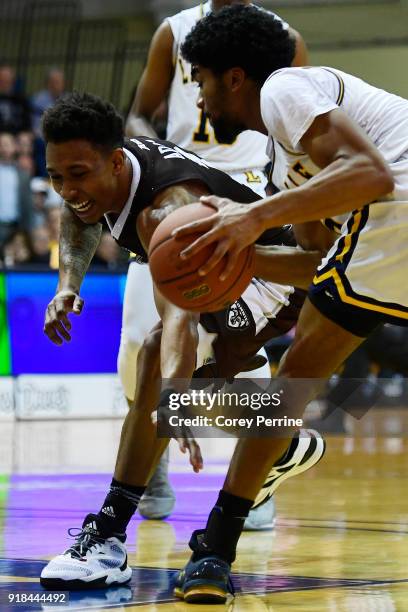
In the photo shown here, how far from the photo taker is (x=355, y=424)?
10203 millimetres

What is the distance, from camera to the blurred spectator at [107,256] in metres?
11.3

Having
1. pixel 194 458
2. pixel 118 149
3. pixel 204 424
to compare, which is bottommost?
pixel 204 424

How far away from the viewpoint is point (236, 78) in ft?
12.4

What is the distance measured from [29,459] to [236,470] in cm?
400

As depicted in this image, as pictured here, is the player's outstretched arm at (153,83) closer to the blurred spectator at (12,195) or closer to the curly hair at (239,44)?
the curly hair at (239,44)

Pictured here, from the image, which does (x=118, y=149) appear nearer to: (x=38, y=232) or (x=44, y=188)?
(x=38, y=232)

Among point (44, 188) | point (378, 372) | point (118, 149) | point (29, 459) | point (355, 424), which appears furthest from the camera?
point (44, 188)

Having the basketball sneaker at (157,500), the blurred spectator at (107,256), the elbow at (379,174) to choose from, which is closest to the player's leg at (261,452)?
the elbow at (379,174)

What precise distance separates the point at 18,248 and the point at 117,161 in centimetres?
778

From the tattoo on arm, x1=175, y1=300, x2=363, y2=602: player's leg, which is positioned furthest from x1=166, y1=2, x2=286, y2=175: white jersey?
x1=175, y1=300, x2=363, y2=602: player's leg

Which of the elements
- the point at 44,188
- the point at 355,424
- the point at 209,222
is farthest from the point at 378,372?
the point at 209,222

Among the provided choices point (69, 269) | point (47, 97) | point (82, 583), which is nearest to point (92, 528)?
point (82, 583)

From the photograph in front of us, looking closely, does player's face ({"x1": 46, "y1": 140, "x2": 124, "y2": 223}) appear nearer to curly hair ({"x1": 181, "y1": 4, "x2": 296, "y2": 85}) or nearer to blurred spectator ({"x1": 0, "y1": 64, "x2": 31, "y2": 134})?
curly hair ({"x1": 181, "y1": 4, "x2": 296, "y2": 85})

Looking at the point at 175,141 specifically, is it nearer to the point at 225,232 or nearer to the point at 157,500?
the point at 157,500
